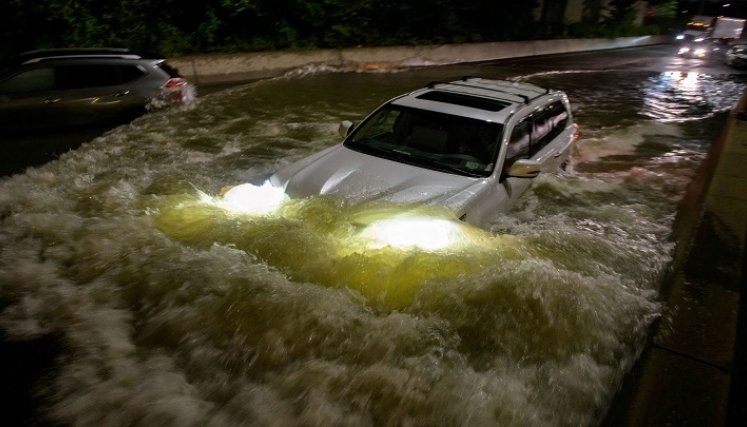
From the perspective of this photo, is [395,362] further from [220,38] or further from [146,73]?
[220,38]

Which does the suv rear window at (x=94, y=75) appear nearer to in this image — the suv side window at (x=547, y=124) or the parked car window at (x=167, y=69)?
the parked car window at (x=167, y=69)

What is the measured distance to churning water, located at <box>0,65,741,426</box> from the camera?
327 centimetres

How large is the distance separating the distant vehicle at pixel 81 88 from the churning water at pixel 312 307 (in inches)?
62.3

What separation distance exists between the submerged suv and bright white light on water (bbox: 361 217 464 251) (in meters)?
0.17

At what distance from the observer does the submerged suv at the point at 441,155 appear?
15.2 feet

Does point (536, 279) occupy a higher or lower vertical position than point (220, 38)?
lower

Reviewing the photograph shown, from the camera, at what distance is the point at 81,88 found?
27.2 ft

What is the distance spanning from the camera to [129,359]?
11.7ft

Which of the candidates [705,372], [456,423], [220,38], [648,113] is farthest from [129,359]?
[220,38]

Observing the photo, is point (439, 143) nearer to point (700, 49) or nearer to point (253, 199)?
point (253, 199)

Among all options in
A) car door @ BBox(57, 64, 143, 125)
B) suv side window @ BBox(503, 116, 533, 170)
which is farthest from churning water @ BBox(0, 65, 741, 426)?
car door @ BBox(57, 64, 143, 125)

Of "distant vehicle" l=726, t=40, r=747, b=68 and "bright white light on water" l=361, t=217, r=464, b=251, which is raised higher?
"bright white light on water" l=361, t=217, r=464, b=251

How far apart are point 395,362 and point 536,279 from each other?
5.31 feet

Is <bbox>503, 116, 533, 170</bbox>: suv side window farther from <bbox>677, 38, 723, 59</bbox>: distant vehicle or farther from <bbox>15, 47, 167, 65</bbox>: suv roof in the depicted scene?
<bbox>677, 38, 723, 59</bbox>: distant vehicle
